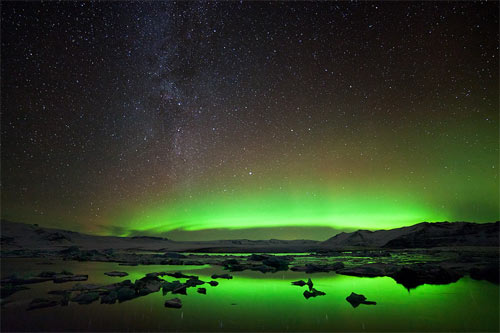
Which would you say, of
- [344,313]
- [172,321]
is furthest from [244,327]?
[344,313]

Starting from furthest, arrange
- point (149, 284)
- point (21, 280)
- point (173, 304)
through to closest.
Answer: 1. point (21, 280)
2. point (149, 284)
3. point (173, 304)

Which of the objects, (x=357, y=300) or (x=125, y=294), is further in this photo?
A: (x=125, y=294)

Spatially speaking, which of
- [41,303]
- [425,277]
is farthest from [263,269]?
[41,303]

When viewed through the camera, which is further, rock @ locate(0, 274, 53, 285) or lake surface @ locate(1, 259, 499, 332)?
rock @ locate(0, 274, 53, 285)

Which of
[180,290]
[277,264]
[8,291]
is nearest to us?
[8,291]

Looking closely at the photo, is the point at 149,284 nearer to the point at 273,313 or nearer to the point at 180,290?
the point at 180,290

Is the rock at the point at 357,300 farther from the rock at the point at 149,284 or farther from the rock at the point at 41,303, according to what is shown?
the rock at the point at 41,303

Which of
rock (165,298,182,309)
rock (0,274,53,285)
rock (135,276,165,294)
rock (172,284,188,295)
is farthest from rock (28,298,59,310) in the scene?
rock (0,274,53,285)

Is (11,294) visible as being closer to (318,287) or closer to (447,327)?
(318,287)

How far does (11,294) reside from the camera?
7637 mm

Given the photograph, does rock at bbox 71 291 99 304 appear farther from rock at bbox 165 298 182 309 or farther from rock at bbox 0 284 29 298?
rock at bbox 0 284 29 298

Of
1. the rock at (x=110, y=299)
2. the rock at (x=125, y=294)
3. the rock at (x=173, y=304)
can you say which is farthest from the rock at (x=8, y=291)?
the rock at (x=173, y=304)

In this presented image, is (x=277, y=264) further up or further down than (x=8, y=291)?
further down

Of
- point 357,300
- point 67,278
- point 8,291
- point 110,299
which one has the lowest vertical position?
point 67,278
